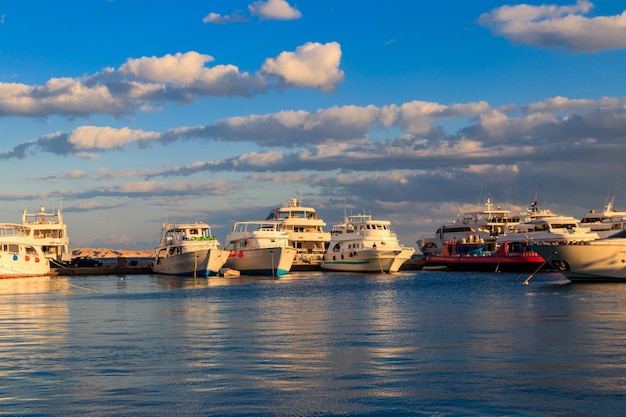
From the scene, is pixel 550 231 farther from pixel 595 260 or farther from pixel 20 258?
pixel 20 258

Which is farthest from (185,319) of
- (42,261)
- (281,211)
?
(281,211)

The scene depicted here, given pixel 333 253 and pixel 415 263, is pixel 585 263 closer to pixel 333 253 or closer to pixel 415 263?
pixel 333 253

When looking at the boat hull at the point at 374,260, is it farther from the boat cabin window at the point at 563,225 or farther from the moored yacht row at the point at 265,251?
the boat cabin window at the point at 563,225

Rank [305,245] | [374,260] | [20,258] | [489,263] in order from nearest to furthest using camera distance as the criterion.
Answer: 1. [20,258]
2. [374,260]
3. [489,263]
4. [305,245]

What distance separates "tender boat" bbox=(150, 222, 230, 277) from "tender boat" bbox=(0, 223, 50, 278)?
620 inches

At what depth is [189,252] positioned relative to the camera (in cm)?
10100

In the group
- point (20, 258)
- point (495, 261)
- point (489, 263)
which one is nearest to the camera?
point (20, 258)

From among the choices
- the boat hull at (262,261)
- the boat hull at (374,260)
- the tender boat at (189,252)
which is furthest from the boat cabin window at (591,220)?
the tender boat at (189,252)

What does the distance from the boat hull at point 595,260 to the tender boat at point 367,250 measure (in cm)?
4143

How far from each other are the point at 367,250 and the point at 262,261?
48.3 ft

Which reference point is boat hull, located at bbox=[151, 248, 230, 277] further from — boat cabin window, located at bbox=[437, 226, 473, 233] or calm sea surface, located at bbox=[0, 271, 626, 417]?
boat cabin window, located at bbox=[437, 226, 473, 233]

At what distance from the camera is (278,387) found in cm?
2136

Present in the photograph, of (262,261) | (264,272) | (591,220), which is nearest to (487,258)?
(591,220)

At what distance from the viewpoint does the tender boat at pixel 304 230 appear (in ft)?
425
